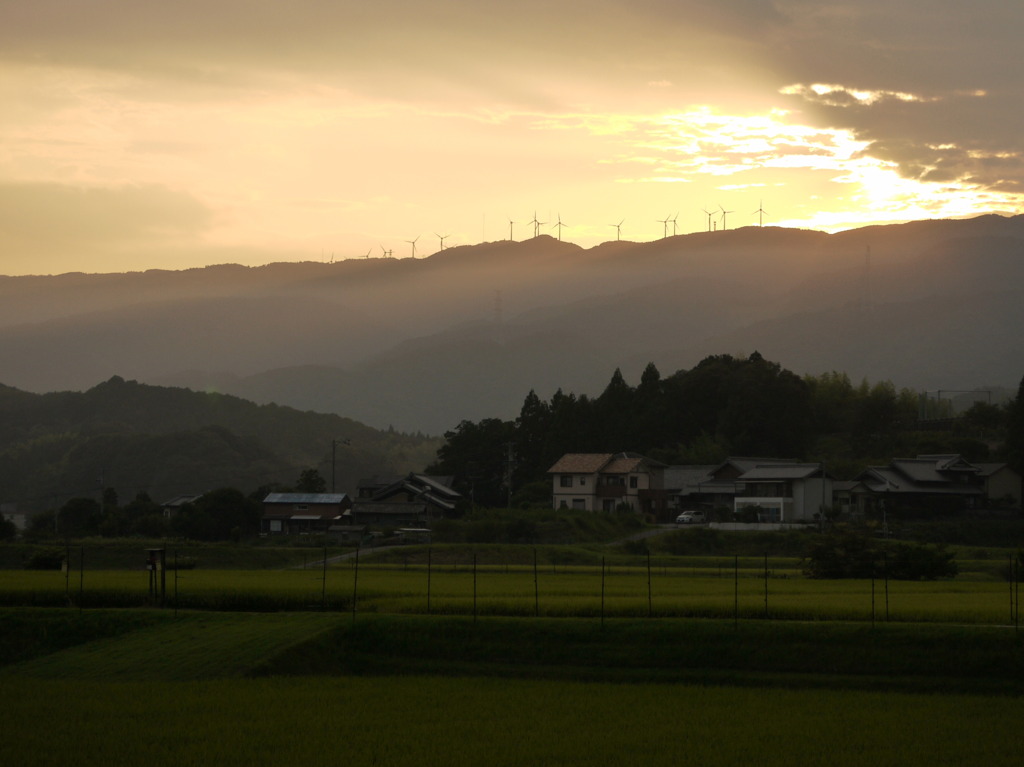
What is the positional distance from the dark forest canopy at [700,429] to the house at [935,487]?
1202 cm

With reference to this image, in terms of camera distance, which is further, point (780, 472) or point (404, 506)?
point (404, 506)

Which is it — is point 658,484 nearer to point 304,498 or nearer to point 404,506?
point 404,506

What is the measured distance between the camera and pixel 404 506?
271 ft

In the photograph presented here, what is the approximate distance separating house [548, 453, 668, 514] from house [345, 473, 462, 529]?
328 inches

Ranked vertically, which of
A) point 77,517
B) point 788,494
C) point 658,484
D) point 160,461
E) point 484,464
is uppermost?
point 484,464

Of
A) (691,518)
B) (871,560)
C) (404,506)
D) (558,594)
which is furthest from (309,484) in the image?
(558,594)

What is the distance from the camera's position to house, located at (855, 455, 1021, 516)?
237 ft

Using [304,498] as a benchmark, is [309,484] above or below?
above

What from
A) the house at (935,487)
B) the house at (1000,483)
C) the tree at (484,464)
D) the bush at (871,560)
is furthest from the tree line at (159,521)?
the house at (1000,483)

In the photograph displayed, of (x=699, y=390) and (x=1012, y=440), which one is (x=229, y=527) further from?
(x=1012, y=440)

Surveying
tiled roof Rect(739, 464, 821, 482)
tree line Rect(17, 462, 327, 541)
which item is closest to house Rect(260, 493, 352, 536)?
tree line Rect(17, 462, 327, 541)

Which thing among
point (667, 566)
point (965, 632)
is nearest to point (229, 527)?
point (667, 566)

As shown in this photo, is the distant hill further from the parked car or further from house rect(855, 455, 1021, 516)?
house rect(855, 455, 1021, 516)

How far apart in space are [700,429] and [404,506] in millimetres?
28003
